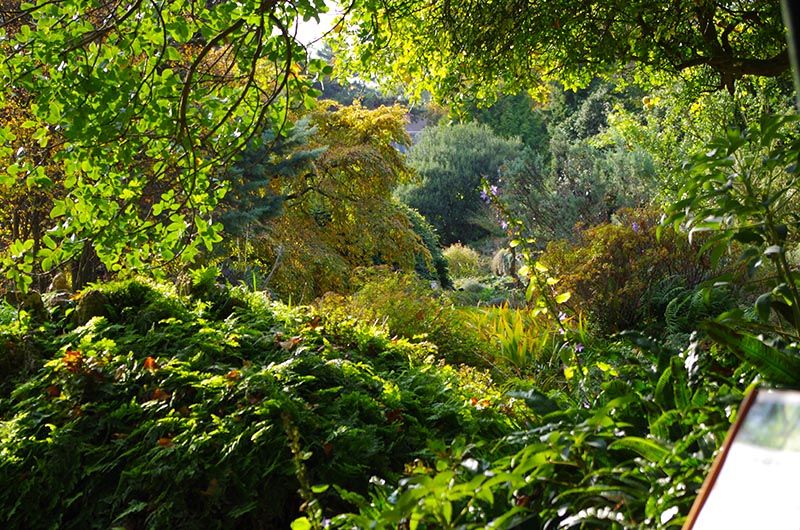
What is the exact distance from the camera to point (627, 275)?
763 centimetres

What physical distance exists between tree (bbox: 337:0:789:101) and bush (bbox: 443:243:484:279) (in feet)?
34.8

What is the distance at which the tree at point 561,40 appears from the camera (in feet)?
15.7

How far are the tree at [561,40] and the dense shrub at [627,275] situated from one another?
2.04 meters

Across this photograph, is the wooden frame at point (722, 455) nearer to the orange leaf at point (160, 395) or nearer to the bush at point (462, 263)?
the orange leaf at point (160, 395)

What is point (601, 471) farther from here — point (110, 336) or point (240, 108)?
point (110, 336)

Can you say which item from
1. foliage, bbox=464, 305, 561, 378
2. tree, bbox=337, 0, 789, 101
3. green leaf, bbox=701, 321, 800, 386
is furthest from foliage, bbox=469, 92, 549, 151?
green leaf, bbox=701, 321, 800, 386

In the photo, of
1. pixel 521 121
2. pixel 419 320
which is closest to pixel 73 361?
pixel 419 320

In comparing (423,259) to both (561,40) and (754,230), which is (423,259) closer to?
(561,40)

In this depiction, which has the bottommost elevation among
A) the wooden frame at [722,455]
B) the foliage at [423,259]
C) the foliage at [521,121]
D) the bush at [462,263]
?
the bush at [462,263]

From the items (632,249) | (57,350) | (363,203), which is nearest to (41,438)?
(57,350)

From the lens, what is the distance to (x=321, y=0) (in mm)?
2754

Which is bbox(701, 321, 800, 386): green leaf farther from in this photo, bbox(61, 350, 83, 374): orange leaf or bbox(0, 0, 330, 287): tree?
bbox(61, 350, 83, 374): orange leaf

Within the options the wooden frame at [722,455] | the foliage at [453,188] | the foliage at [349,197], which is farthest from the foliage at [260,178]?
the foliage at [453,188]

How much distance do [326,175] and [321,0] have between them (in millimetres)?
8079
